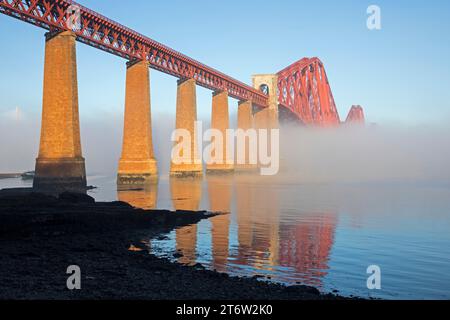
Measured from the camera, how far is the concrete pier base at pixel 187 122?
66.6 metres

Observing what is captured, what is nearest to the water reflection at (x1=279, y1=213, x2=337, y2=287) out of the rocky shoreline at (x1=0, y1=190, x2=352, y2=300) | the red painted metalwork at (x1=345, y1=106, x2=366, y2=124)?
the rocky shoreline at (x1=0, y1=190, x2=352, y2=300)

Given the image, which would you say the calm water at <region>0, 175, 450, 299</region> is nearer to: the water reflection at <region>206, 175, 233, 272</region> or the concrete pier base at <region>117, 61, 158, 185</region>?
the water reflection at <region>206, 175, 233, 272</region>

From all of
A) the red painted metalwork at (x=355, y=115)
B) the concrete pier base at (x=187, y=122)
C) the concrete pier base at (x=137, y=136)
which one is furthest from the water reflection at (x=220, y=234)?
the red painted metalwork at (x=355, y=115)

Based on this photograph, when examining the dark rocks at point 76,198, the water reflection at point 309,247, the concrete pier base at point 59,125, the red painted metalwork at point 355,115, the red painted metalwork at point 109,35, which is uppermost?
the red painted metalwork at point 355,115

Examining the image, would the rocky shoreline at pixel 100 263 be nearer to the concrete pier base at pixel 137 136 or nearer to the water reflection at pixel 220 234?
the water reflection at pixel 220 234

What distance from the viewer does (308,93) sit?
138625 mm

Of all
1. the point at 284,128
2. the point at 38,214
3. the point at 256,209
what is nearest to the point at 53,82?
the point at 256,209

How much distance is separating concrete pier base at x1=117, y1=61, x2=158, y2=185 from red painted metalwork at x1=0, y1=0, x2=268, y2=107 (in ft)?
10.6

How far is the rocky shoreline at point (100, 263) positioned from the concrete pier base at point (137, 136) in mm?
30025

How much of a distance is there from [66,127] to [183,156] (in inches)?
1217

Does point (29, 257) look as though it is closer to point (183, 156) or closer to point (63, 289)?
point (63, 289)

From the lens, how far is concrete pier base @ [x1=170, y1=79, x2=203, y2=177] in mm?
66562

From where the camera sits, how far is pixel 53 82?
39250 millimetres

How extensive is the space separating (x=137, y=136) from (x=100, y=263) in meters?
40.5
